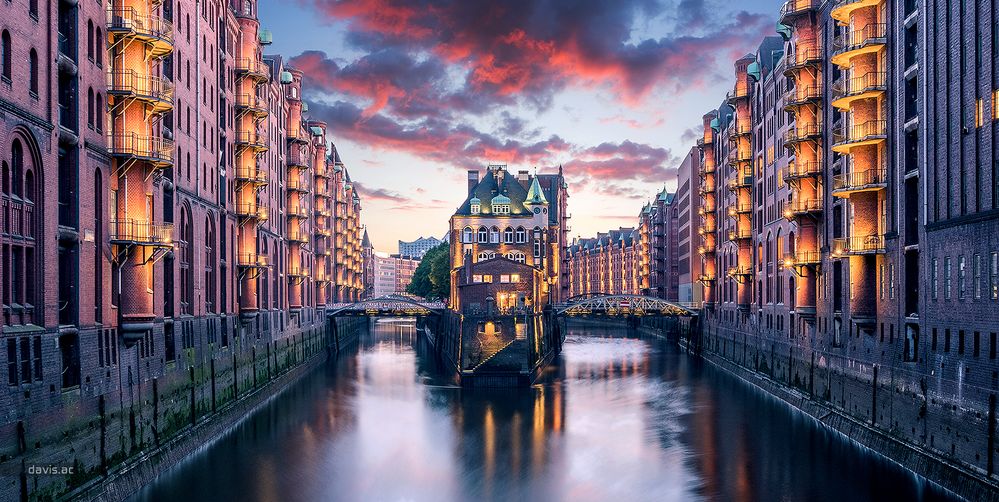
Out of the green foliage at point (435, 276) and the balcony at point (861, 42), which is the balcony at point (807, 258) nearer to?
the balcony at point (861, 42)

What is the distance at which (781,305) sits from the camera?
204 ft

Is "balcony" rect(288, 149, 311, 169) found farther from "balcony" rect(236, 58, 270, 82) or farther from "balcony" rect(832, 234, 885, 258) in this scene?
"balcony" rect(832, 234, 885, 258)

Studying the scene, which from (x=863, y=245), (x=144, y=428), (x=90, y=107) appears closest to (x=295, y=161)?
(x=144, y=428)

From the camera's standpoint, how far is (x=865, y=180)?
41.4 meters

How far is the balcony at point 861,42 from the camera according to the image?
40031mm

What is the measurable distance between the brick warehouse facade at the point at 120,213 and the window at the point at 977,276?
28082 millimetres

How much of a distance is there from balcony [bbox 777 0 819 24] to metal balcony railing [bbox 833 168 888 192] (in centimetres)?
1175

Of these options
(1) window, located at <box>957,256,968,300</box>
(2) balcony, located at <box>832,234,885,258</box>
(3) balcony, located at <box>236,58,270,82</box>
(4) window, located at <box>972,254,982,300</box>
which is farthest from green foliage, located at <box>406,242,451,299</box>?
(4) window, located at <box>972,254,982,300</box>

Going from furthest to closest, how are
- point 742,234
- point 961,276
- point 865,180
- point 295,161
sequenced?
point 295,161 → point 742,234 → point 865,180 → point 961,276

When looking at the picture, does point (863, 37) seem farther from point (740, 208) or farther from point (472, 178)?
point (472, 178)

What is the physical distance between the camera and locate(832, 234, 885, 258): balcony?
40.8m

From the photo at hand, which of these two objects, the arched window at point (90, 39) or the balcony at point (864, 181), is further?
the balcony at point (864, 181)

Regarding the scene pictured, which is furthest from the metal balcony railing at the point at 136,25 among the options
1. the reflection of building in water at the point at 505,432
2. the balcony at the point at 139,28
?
the reflection of building in water at the point at 505,432

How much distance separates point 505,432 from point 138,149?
23.8m
